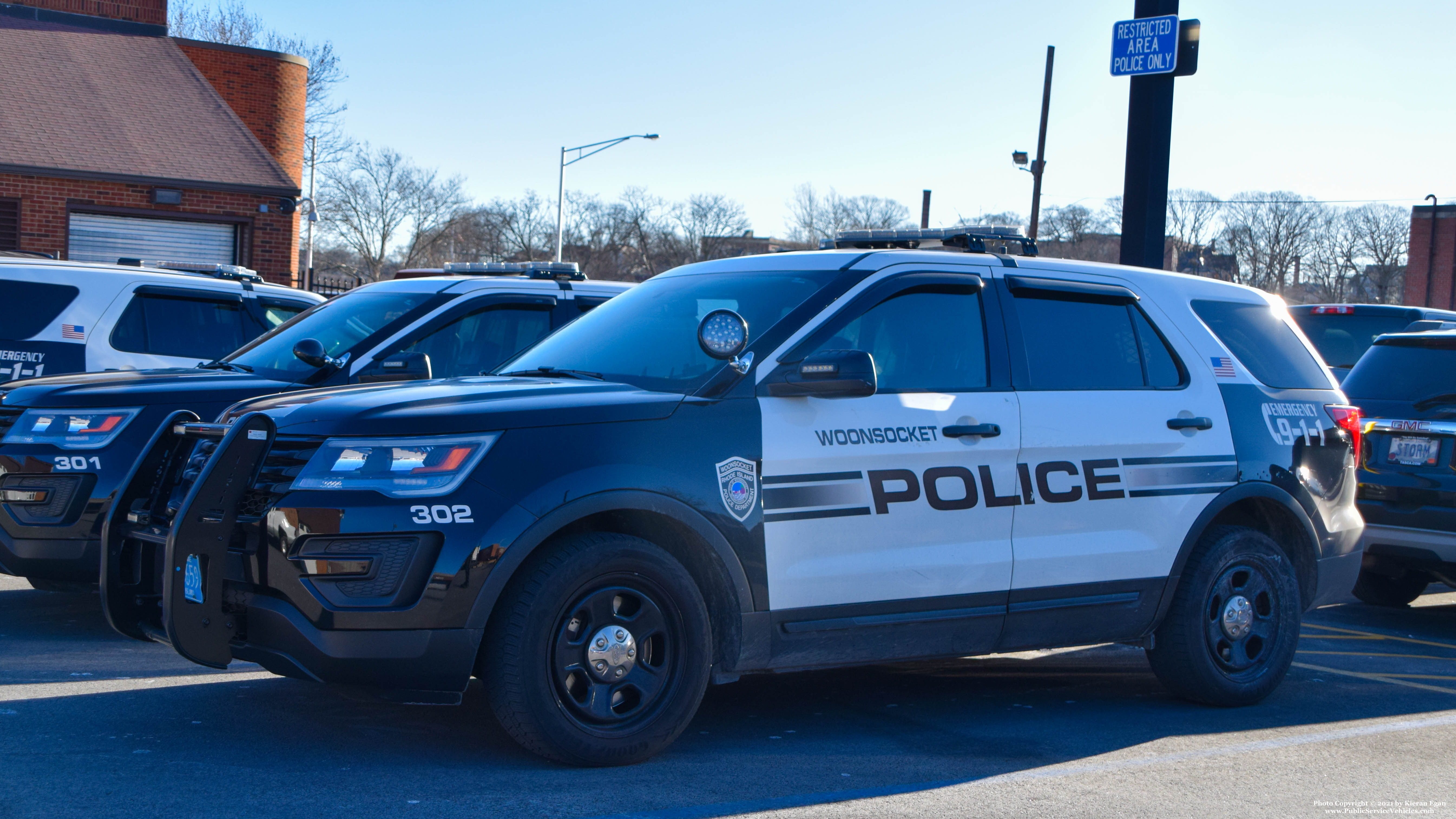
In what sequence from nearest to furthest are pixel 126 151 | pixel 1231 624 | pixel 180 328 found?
pixel 1231 624 < pixel 180 328 < pixel 126 151

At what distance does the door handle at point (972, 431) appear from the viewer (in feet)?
18.0

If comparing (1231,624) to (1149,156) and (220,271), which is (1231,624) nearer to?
(1149,156)

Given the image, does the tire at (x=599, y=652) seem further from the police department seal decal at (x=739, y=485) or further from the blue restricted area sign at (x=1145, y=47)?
the blue restricted area sign at (x=1145, y=47)

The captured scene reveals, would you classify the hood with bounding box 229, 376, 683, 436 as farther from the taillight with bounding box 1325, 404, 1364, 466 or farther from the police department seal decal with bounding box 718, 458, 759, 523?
the taillight with bounding box 1325, 404, 1364, 466

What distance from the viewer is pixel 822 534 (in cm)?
516

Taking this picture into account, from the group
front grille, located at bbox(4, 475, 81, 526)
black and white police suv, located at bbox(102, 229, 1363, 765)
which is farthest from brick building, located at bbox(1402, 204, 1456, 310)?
front grille, located at bbox(4, 475, 81, 526)

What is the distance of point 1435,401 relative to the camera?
27.7ft

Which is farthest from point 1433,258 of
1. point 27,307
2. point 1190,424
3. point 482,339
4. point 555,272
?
point 27,307

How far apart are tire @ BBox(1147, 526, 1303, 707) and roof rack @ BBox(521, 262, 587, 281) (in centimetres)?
474

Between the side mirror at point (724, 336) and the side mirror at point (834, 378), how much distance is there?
0.63 feet

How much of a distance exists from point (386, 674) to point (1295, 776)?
335cm

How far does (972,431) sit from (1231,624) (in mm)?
1822

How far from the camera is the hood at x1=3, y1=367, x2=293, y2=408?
23.1ft

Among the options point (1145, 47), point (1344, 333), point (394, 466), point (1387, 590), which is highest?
point (1145, 47)
